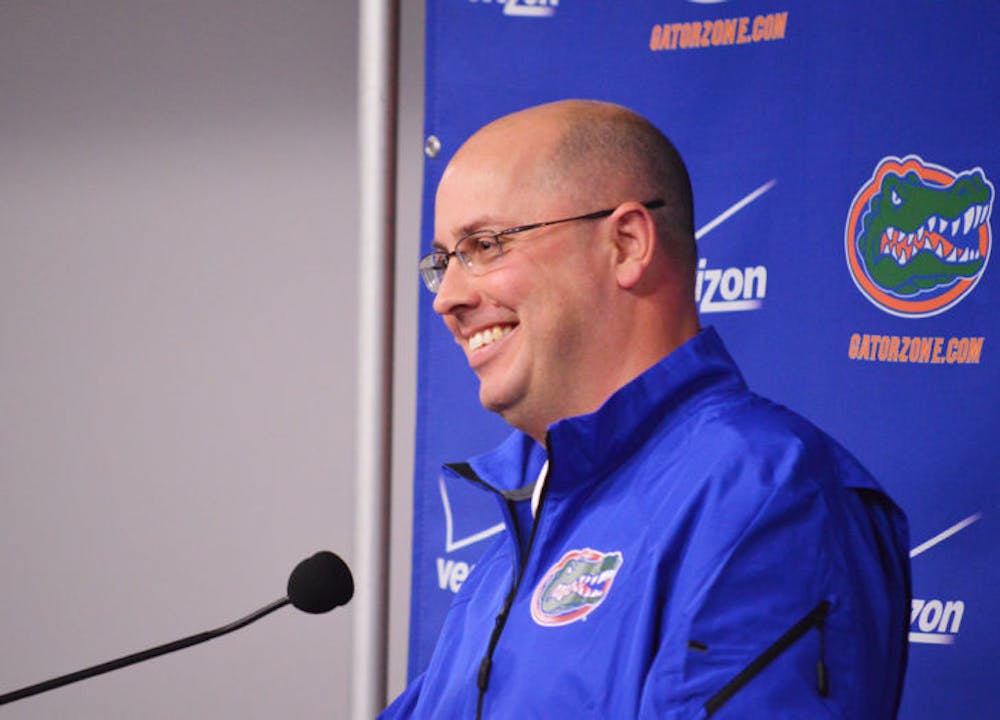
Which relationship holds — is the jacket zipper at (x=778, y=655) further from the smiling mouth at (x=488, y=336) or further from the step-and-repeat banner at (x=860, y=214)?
the step-and-repeat banner at (x=860, y=214)

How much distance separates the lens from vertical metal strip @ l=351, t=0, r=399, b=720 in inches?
92.2

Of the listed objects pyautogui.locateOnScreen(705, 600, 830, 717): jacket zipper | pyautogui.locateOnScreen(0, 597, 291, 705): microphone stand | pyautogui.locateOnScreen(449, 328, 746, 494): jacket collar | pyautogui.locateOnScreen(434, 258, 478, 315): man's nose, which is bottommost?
pyautogui.locateOnScreen(0, 597, 291, 705): microphone stand

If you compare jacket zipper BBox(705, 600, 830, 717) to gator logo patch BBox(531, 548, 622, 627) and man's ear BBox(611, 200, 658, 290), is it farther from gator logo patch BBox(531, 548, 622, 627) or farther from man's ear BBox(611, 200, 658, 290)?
man's ear BBox(611, 200, 658, 290)

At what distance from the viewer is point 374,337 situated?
2.36m

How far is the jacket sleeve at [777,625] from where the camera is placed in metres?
1.10

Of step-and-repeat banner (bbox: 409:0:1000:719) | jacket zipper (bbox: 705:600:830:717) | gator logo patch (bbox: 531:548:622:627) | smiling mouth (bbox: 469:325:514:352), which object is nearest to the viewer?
jacket zipper (bbox: 705:600:830:717)

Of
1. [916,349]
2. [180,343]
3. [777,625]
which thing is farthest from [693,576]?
[180,343]

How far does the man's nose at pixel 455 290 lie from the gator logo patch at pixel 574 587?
14.0 inches

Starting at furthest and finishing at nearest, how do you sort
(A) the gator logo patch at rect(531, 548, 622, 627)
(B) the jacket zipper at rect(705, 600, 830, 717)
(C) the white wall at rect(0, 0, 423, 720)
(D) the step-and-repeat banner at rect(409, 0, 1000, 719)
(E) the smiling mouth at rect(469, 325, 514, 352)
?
(C) the white wall at rect(0, 0, 423, 720), (D) the step-and-repeat banner at rect(409, 0, 1000, 719), (E) the smiling mouth at rect(469, 325, 514, 352), (A) the gator logo patch at rect(531, 548, 622, 627), (B) the jacket zipper at rect(705, 600, 830, 717)

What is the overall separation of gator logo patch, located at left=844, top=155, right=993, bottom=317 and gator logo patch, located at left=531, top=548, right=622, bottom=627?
0.87m

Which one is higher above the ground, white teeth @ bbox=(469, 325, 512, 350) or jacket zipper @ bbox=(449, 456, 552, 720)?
white teeth @ bbox=(469, 325, 512, 350)

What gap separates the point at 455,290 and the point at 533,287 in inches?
4.3

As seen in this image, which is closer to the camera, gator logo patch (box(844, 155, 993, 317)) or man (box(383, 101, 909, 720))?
man (box(383, 101, 909, 720))

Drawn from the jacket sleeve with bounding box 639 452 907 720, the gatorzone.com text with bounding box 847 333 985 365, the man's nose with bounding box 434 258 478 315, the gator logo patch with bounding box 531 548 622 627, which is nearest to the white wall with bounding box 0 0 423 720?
the gatorzone.com text with bounding box 847 333 985 365
